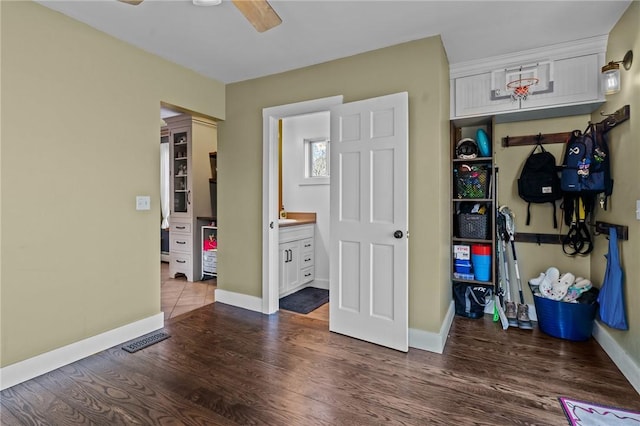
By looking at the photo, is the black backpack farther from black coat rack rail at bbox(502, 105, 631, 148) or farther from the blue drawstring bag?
the blue drawstring bag

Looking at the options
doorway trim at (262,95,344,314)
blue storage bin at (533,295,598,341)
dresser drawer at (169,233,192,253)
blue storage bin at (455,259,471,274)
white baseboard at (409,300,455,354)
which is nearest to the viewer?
white baseboard at (409,300,455,354)

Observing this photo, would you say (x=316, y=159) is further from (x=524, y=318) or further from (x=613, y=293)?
Answer: (x=613, y=293)

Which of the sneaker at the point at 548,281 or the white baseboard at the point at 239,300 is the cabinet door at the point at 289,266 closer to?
the white baseboard at the point at 239,300

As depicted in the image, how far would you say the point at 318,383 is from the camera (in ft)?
6.95

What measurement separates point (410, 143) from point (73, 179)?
2.63 meters

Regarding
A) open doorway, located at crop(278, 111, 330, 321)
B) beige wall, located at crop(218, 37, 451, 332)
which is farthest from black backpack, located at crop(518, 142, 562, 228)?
open doorway, located at crop(278, 111, 330, 321)

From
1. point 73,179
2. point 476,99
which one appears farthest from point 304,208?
point 73,179

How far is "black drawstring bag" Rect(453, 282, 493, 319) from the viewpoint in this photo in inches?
130

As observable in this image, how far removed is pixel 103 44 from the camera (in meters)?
2.59

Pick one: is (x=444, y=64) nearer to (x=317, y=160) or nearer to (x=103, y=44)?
(x=317, y=160)

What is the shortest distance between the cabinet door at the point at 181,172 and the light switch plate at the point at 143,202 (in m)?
1.89

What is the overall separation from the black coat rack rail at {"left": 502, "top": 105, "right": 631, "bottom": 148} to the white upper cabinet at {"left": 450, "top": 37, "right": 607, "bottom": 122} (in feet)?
0.68

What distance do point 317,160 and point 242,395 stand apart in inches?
133

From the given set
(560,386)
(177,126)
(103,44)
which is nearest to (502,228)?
(560,386)
